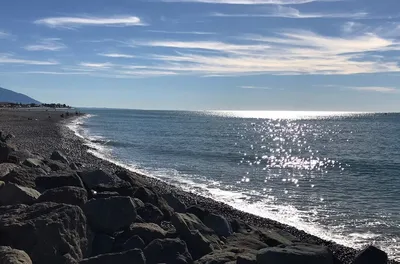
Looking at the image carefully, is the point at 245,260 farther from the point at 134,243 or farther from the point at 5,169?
the point at 5,169

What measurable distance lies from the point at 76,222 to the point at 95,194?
2966mm

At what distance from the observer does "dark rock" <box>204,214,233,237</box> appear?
37.7ft

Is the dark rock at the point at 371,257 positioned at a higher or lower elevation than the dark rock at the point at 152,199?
lower

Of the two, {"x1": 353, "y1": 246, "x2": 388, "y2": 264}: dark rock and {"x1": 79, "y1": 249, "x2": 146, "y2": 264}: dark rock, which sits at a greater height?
{"x1": 79, "y1": 249, "x2": 146, "y2": 264}: dark rock

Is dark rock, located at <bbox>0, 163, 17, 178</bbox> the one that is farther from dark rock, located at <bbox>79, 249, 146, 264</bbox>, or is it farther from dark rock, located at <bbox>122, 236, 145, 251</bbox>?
dark rock, located at <bbox>79, 249, 146, 264</bbox>

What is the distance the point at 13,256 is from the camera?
23.6 feet

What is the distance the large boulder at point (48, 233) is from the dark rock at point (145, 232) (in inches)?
44.4

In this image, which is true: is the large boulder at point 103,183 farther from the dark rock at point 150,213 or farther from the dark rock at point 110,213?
the dark rock at point 110,213

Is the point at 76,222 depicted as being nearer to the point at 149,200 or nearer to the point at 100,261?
the point at 100,261

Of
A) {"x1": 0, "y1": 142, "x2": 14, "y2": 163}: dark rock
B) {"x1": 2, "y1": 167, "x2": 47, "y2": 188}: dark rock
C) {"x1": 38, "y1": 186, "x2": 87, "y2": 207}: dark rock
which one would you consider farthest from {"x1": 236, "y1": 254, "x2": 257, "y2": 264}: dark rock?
{"x1": 0, "y1": 142, "x2": 14, "y2": 163}: dark rock

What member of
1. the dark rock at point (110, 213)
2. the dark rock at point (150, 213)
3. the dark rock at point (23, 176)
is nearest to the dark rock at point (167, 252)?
the dark rock at point (110, 213)

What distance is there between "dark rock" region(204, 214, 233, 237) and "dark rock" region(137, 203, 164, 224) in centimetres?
127

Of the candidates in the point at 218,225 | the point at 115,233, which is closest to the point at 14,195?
the point at 115,233

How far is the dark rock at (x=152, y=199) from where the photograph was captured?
12.0 m
